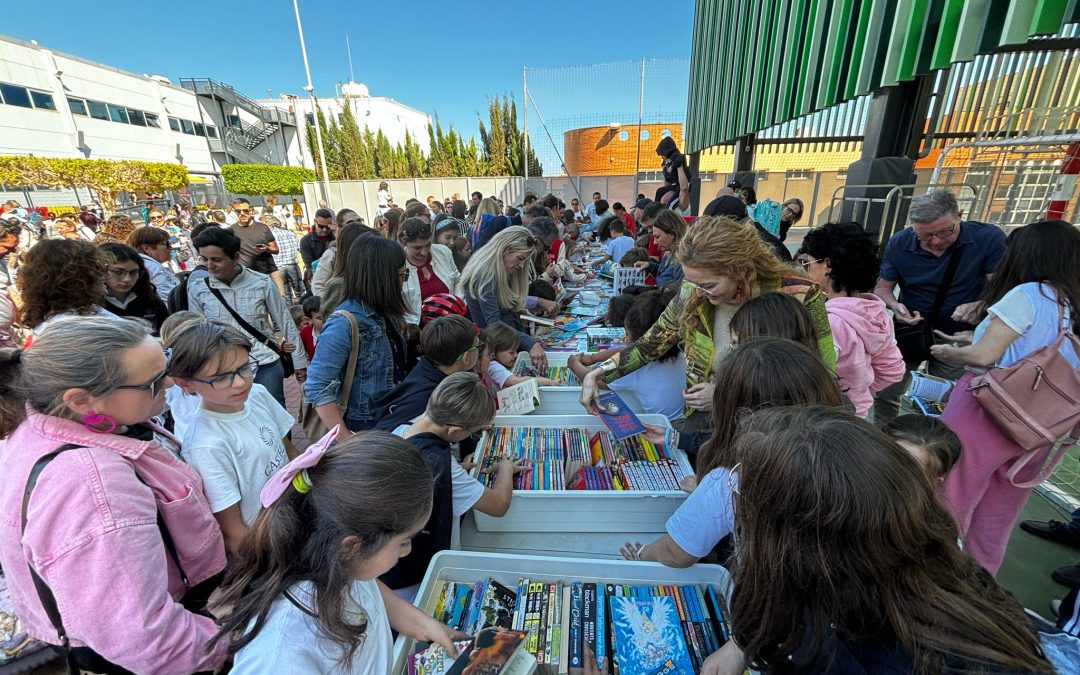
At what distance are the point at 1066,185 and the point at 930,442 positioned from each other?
4.17 metres

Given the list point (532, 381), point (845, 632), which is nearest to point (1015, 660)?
point (845, 632)

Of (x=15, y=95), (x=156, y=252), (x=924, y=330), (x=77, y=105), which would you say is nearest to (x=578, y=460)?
Answer: (x=924, y=330)

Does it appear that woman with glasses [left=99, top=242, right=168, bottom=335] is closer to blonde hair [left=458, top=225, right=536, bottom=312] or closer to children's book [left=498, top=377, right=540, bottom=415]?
blonde hair [left=458, top=225, right=536, bottom=312]

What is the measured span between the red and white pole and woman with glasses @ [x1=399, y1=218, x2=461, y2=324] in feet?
16.8

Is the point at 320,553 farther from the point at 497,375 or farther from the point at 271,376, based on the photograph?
the point at 271,376

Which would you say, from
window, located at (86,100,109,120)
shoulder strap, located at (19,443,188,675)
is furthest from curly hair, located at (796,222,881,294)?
window, located at (86,100,109,120)

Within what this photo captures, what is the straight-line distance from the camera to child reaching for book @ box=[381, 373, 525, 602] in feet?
4.39

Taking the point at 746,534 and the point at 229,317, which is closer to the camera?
the point at 746,534

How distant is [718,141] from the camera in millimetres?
8922

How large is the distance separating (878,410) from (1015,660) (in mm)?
2988

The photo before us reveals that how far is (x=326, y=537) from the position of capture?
2.88 ft

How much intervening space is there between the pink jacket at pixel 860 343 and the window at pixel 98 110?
1193 inches

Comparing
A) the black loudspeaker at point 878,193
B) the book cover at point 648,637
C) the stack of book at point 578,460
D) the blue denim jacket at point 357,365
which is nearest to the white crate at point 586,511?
the stack of book at point 578,460

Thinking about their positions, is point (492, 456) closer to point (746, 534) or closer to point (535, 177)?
point (746, 534)
